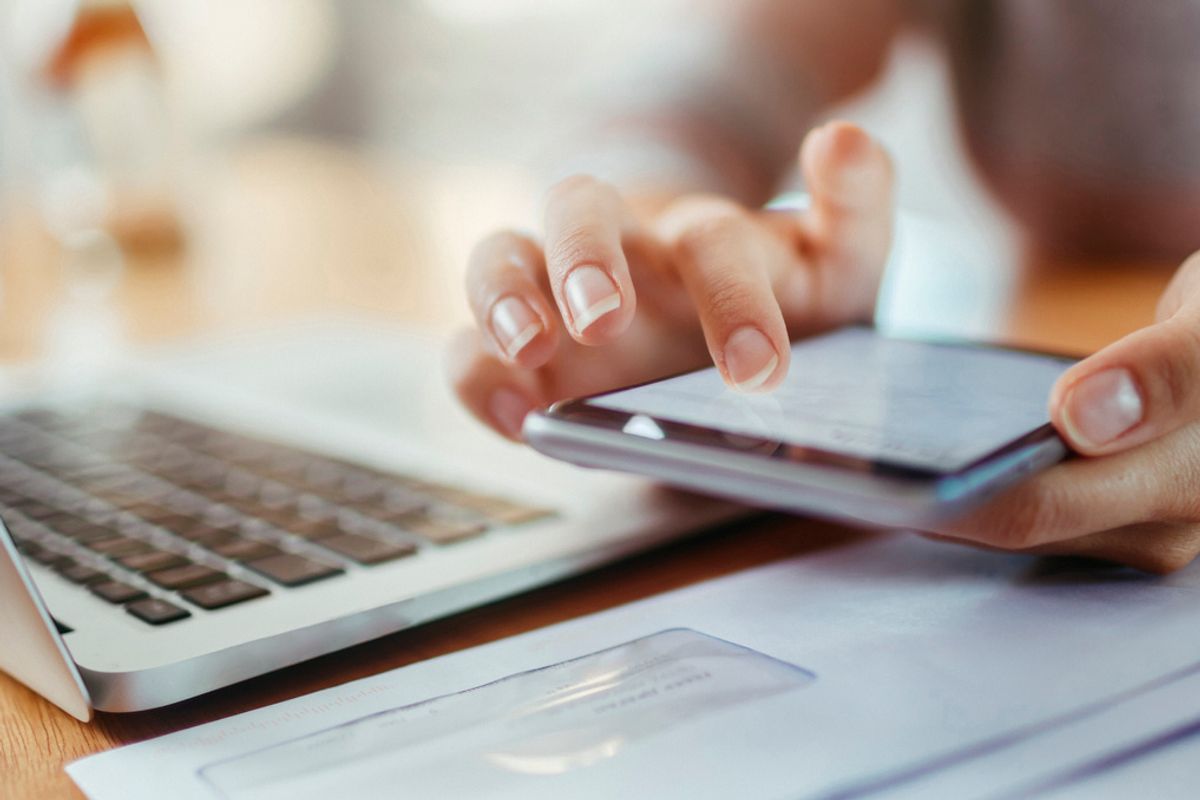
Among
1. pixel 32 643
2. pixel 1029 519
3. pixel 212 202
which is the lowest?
pixel 32 643

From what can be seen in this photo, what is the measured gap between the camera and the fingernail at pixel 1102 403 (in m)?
0.27

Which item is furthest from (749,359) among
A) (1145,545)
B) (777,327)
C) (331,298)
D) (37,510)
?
(331,298)

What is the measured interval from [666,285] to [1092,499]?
0.61 feet

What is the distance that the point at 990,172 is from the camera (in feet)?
2.84

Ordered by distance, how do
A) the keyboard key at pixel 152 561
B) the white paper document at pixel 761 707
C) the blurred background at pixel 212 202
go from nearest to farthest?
1. the white paper document at pixel 761 707
2. the keyboard key at pixel 152 561
3. the blurred background at pixel 212 202

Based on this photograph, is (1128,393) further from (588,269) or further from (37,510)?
(37,510)

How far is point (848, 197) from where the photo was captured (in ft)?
1.43

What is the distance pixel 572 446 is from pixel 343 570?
0.09 metres

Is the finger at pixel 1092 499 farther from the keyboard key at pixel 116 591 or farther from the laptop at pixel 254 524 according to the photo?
the keyboard key at pixel 116 591

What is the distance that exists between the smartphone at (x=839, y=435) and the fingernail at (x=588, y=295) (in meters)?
0.03

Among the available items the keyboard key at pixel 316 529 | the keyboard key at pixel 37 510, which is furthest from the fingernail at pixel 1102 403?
the keyboard key at pixel 37 510

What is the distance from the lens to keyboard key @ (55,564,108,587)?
320 mm

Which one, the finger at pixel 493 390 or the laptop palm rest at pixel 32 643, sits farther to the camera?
the finger at pixel 493 390

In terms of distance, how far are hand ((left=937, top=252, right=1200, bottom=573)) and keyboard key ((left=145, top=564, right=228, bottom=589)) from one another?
0.66 ft
